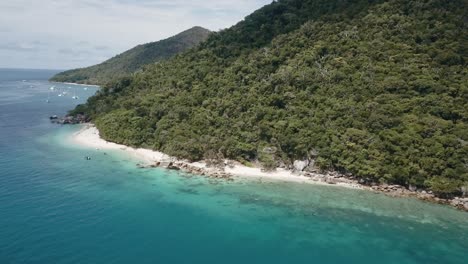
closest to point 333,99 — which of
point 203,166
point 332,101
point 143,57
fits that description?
point 332,101

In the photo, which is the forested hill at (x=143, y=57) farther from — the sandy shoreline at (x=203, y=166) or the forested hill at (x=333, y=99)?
the sandy shoreline at (x=203, y=166)

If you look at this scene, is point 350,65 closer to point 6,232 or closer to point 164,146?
point 164,146

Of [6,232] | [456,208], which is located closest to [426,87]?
[456,208]

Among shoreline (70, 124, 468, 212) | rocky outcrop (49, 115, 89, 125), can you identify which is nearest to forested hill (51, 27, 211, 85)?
rocky outcrop (49, 115, 89, 125)

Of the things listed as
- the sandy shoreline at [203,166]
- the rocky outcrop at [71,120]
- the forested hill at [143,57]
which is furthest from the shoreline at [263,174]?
the forested hill at [143,57]

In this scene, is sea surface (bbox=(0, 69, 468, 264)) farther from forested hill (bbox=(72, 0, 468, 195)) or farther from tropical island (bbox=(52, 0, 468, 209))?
forested hill (bbox=(72, 0, 468, 195))

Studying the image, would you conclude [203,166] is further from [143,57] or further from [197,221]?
[143,57]

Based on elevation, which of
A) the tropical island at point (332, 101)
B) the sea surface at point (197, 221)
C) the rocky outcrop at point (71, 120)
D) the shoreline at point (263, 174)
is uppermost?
the tropical island at point (332, 101)
